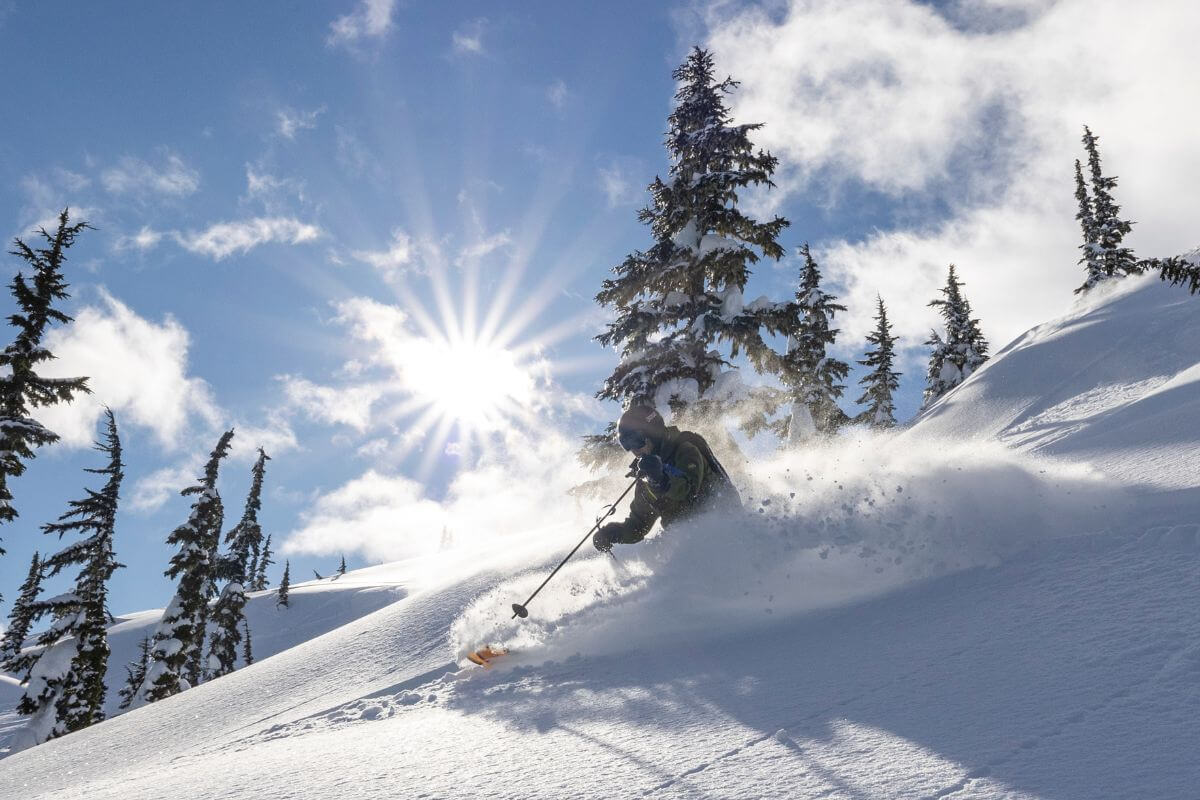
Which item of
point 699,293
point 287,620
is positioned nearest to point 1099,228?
point 699,293

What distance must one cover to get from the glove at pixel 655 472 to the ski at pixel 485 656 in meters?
2.92

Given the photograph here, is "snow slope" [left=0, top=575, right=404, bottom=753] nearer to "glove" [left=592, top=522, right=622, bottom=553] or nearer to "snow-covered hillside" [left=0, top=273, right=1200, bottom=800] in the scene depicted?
"glove" [left=592, top=522, right=622, bottom=553]

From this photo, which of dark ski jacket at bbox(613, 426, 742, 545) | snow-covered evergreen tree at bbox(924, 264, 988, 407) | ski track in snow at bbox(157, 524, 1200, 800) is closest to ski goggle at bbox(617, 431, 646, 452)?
dark ski jacket at bbox(613, 426, 742, 545)

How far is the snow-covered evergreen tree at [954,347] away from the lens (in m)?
43.4

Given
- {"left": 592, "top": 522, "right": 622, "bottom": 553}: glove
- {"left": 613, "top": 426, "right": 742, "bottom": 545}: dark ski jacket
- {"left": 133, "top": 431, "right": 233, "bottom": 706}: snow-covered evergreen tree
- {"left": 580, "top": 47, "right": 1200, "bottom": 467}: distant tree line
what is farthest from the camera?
{"left": 133, "top": 431, "right": 233, "bottom": 706}: snow-covered evergreen tree

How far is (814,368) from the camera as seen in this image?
30.0m

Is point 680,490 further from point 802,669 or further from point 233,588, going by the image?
point 233,588

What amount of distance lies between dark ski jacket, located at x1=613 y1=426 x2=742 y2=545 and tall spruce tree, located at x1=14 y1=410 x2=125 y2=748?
22.6m

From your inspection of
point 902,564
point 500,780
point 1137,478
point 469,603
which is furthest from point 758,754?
point 469,603

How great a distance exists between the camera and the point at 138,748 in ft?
19.3

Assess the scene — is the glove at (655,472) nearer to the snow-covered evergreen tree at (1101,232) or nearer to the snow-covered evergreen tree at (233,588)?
the snow-covered evergreen tree at (233,588)

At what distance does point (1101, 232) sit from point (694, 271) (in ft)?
127

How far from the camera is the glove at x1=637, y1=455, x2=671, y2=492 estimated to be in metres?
Result: 8.19

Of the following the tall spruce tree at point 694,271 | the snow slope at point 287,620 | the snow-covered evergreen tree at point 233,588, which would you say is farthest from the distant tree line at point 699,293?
the snow slope at point 287,620
